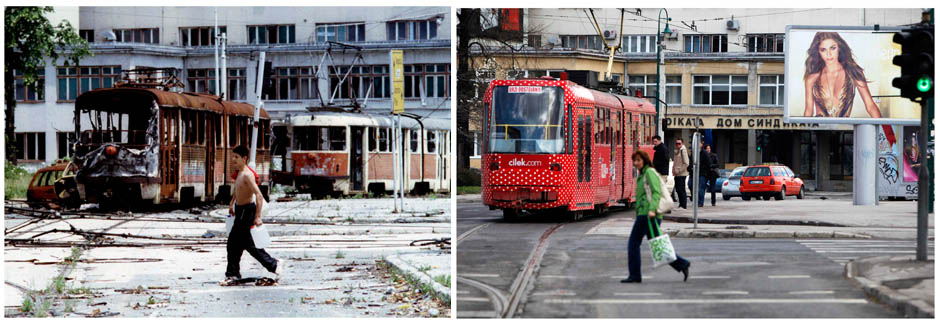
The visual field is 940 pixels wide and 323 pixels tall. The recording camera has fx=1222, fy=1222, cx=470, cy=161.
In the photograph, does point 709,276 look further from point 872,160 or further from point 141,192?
point 141,192

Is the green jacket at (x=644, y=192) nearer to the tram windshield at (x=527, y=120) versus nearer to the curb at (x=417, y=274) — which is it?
the curb at (x=417, y=274)

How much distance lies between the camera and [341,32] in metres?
15.9

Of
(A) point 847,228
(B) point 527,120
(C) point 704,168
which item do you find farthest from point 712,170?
(B) point 527,120

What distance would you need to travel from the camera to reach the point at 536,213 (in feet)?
49.6

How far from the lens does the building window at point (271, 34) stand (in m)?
13.8

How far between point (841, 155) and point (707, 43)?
3.15 metres

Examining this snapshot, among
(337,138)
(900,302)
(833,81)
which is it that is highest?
(833,81)

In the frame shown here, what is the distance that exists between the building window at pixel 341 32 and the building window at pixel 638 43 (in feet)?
11.6

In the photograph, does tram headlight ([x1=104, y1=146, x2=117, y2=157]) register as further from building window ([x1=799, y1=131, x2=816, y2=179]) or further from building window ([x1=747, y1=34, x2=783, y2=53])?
building window ([x1=747, y1=34, x2=783, y2=53])

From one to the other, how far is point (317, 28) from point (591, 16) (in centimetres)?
494

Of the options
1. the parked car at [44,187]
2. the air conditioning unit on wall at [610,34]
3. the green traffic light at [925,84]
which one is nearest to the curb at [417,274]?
the air conditioning unit on wall at [610,34]

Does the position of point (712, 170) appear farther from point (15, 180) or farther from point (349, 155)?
point (349, 155)

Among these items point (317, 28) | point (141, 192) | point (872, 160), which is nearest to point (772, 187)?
point (872, 160)

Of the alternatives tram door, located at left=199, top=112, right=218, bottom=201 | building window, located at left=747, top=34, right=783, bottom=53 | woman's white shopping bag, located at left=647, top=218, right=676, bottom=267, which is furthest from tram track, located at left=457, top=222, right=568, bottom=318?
tram door, located at left=199, top=112, right=218, bottom=201
